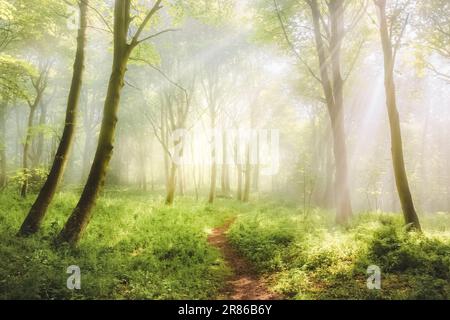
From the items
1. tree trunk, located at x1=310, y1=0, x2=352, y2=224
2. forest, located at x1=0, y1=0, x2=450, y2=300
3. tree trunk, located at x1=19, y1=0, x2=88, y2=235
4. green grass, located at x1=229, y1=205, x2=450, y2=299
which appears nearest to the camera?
green grass, located at x1=229, y1=205, x2=450, y2=299

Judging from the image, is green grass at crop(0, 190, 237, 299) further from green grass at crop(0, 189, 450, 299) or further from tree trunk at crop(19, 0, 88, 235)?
tree trunk at crop(19, 0, 88, 235)

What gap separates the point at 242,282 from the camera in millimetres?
8391

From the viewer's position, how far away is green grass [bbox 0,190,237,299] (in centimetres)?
658

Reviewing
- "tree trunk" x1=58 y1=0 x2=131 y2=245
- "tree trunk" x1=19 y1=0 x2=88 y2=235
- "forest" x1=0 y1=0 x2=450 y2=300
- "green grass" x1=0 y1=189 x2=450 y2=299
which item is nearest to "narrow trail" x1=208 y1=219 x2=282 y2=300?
"forest" x1=0 y1=0 x2=450 y2=300

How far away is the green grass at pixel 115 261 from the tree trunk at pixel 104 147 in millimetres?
604

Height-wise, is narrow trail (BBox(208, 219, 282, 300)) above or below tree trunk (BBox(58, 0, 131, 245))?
below

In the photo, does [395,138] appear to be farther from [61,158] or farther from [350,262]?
[61,158]

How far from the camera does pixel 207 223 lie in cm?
1588

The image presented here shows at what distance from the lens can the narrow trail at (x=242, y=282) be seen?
7.34 meters

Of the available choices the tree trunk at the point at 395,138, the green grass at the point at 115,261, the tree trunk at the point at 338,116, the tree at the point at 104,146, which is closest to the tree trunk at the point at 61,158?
the green grass at the point at 115,261

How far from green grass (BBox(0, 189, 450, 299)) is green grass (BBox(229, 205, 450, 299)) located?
0.08 ft

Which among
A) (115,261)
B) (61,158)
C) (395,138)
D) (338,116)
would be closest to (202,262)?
(115,261)

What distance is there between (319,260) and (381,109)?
→ 31.1 meters
